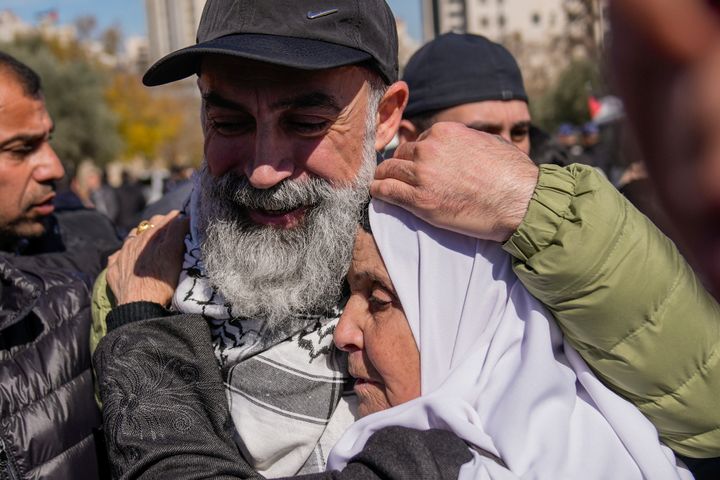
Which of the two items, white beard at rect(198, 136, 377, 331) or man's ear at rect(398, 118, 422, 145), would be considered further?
man's ear at rect(398, 118, 422, 145)

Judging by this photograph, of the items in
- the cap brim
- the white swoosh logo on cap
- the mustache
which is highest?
the white swoosh logo on cap

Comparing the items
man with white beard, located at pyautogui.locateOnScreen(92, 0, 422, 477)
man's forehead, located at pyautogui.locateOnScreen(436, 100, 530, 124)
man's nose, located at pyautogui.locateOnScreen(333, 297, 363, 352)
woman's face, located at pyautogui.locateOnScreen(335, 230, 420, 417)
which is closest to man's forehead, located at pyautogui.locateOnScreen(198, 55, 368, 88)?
man with white beard, located at pyautogui.locateOnScreen(92, 0, 422, 477)

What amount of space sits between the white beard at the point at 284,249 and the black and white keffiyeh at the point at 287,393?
52 millimetres

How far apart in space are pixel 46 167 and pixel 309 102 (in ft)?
6.26

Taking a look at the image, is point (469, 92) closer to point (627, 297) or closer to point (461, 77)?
point (461, 77)

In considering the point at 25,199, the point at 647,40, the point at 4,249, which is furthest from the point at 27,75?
the point at 647,40

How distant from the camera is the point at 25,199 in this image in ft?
10.5

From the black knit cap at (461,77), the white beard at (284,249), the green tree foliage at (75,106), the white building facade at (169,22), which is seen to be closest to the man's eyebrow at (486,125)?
the black knit cap at (461,77)

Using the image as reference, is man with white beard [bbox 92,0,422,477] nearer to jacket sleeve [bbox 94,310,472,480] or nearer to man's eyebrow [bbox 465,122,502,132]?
jacket sleeve [bbox 94,310,472,480]

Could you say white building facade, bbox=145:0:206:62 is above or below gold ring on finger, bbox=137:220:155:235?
below

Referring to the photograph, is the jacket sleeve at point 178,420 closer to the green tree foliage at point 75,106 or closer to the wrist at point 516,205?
the wrist at point 516,205

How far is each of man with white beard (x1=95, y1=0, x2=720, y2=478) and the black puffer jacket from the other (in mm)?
314

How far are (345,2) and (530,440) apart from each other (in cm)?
116

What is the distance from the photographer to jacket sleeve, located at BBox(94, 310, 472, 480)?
1515mm
